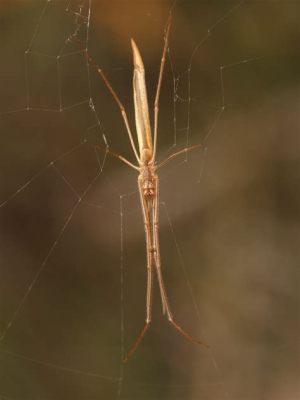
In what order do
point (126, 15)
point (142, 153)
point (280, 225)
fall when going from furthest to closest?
point (280, 225) → point (126, 15) → point (142, 153)

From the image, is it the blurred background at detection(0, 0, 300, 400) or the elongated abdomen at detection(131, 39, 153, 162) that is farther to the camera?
the blurred background at detection(0, 0, 300, 400)

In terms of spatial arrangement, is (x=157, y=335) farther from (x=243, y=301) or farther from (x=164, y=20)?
(x=164, y=20)

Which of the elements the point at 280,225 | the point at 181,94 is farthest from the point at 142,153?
the point at 280,225

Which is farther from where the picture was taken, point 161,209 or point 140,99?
point 161,209

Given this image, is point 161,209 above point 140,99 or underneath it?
underneath

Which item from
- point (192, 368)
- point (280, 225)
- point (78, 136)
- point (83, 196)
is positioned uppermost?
point (78, 136)

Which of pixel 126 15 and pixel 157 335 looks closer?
pixel 126 15

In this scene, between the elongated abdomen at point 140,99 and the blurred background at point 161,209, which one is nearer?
the elongated abdomen at point 140,99

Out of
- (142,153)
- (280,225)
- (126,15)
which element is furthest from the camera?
(280,225)
